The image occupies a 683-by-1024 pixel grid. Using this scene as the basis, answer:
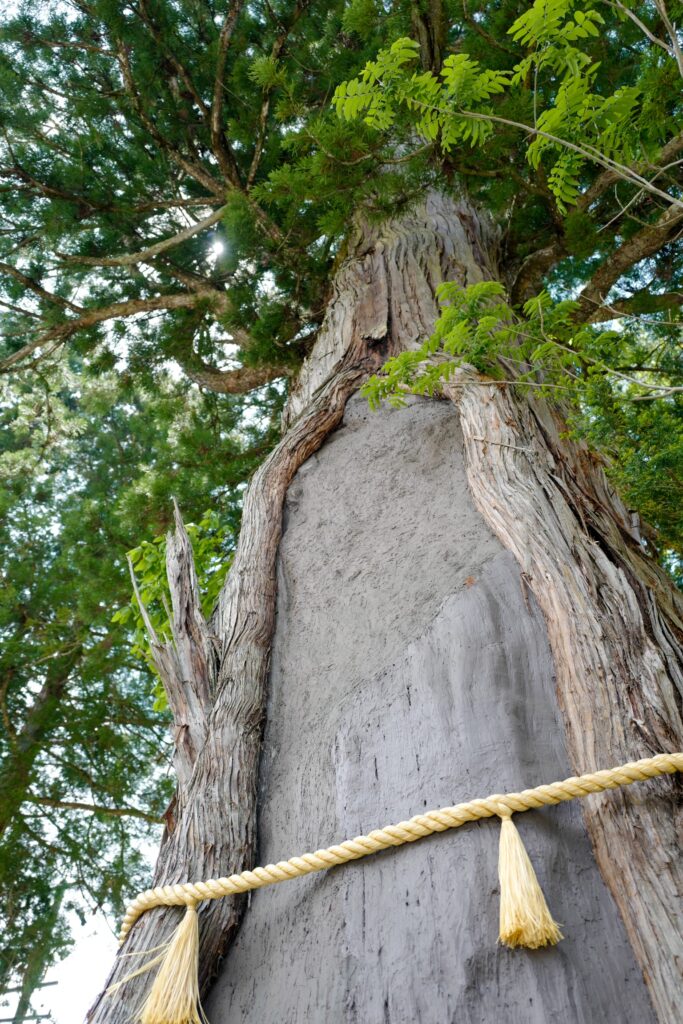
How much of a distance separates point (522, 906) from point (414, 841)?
0.28 metres

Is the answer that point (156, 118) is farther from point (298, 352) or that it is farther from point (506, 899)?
point (506, 899)

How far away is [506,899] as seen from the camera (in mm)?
1249

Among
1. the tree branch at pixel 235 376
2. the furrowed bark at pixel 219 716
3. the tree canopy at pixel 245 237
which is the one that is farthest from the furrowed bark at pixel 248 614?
the tree branch at pixel 235 376

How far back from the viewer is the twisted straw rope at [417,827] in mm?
1347

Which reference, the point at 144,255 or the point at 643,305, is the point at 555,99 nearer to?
the point at 643,305

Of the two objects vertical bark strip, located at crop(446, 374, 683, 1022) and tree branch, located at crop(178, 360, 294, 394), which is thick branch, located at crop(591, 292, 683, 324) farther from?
vertical bark strip, located at crop(446, 374, 683, 1022)

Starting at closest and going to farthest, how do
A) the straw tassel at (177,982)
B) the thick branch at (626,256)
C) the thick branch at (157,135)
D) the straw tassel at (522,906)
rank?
1. the straw tassel at (522,906)
2. the straw tassel at (177,982)
3. the thick branch at (626,256)
4. the thick branch at (157,135)

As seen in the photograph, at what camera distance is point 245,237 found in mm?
4004

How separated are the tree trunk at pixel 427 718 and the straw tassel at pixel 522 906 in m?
0.06

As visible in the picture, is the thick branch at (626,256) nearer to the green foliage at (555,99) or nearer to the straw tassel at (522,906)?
the green foliage at (555,99)

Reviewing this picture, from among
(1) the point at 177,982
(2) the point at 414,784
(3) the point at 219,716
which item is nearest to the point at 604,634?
(2) the point at 414,784

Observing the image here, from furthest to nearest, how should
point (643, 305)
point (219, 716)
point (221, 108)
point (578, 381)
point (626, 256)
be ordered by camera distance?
point (643, 305) < point (626, 256) < point (221, 108) < point (578, 381) < point (219, 716)

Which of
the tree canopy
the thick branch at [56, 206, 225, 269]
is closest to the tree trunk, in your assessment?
the tree canopy

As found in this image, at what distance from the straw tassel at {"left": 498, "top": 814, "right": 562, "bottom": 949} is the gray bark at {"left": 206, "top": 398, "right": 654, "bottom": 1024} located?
55 mm
